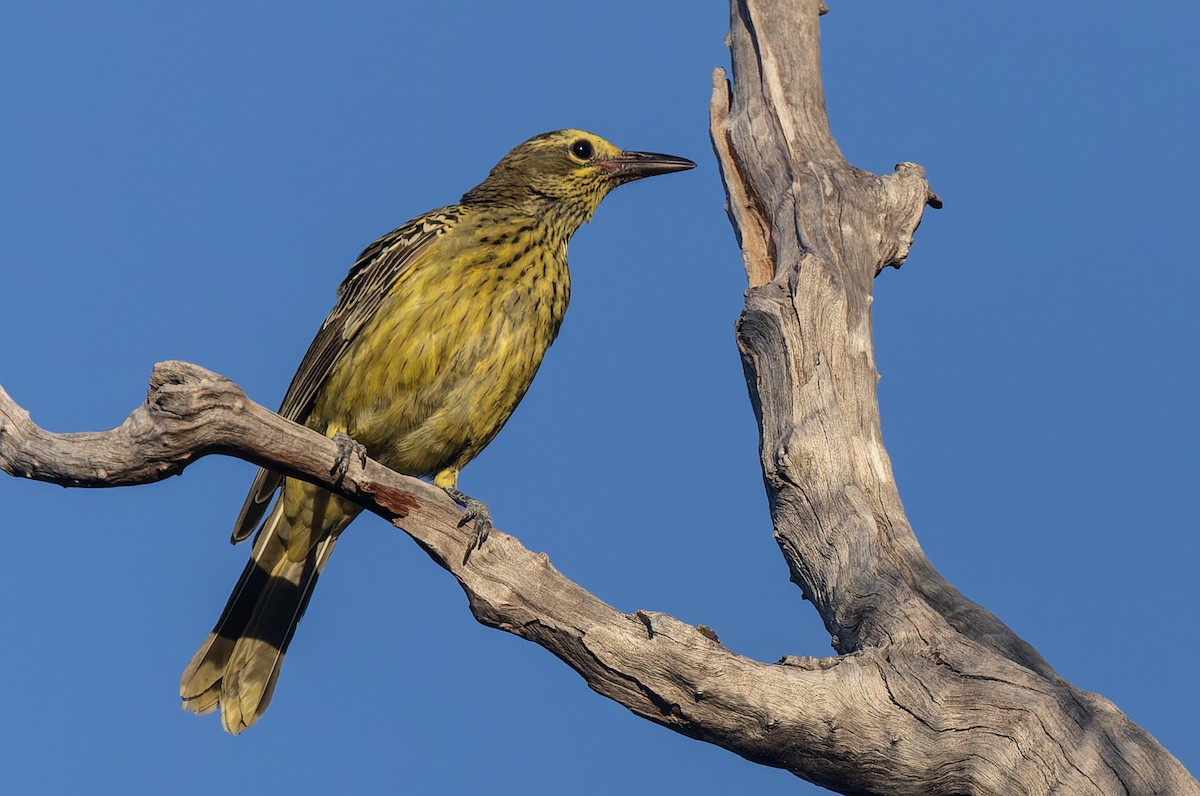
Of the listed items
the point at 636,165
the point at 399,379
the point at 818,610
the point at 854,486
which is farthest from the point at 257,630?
the point at 636,165

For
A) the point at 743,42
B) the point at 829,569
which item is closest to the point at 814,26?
the point at 743,42

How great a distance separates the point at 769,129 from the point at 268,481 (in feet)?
10.2

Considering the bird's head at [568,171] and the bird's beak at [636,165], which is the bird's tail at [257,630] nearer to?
the bird's head at [568,171]

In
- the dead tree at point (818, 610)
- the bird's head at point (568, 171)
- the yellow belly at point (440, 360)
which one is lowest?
the dead tree at point (818, 610)

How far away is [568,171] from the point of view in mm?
7223

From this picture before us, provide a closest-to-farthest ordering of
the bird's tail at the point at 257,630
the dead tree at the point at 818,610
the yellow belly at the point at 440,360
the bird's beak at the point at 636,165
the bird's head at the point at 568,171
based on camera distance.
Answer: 1. the dead tree at the point at 818,610
2. the yellow belly at the point at 440,360
3. the bird's tail at the point at 257,630
4. the bird's head at the point at 568,171
5. the bird's beak at the point at 636,165

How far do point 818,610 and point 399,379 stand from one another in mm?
2242

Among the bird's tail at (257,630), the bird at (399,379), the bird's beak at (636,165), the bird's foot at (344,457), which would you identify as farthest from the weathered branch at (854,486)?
the bird's tail at (257,630)

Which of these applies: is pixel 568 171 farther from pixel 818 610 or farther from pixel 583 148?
pixel 818 610

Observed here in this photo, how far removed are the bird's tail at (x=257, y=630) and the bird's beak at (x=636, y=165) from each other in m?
2.39

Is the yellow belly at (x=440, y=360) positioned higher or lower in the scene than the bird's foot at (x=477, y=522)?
higher

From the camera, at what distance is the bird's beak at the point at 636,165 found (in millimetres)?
7258

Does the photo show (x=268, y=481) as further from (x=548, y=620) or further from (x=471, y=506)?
(x=548, y=620)

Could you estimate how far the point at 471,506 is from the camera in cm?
552
